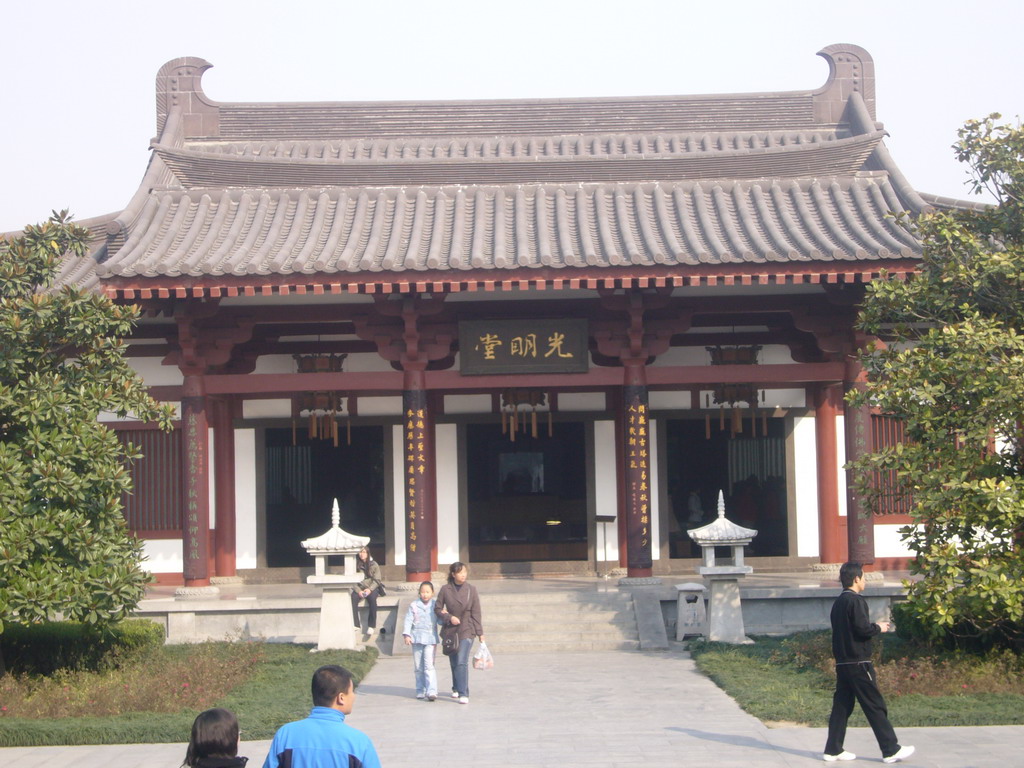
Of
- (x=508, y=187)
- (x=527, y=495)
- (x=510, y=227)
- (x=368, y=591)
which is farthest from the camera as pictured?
(x=527, y=495)

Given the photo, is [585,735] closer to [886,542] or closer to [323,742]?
[323,742]

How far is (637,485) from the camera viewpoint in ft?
50.0

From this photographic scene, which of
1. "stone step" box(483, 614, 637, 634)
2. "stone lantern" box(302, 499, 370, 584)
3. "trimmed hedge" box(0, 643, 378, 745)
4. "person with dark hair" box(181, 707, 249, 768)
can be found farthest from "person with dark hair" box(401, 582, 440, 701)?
"person with dark hair" box(181, 707, 249, 768)

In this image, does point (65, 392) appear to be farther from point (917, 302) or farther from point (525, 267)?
point (917, 302)

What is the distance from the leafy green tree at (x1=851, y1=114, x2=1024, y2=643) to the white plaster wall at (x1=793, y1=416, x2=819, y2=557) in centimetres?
540

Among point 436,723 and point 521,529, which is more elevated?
point 521,529

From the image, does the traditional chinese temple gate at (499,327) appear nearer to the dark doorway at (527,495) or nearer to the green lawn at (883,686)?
the dark doorway at (527,495)

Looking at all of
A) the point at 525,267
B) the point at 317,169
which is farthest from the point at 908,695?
the point at 317,169

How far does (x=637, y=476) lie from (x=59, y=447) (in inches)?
280

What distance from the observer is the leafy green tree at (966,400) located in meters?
10.5

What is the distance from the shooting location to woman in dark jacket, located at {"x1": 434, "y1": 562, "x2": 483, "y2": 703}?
36.0 feet

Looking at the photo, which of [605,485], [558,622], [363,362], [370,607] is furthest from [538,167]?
[370,607]

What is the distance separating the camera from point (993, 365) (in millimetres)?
10641

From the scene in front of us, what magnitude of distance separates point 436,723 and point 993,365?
19.1 ft
